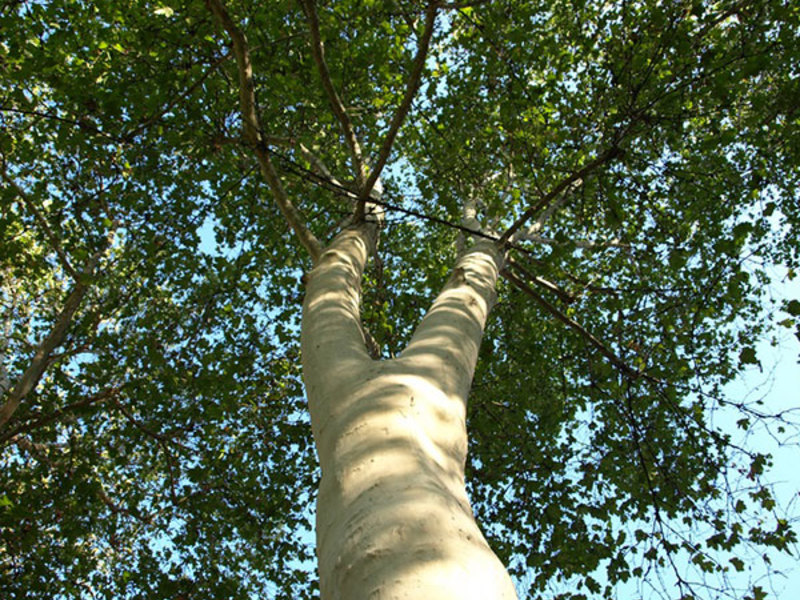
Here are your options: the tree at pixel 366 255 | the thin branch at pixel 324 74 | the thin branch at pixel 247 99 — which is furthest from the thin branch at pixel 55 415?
the thin branch at pixel 324 74

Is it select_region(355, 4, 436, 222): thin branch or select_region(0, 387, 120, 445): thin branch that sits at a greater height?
select_region(0, 387, 120, 445): thin branch

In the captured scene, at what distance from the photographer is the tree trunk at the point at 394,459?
113cm

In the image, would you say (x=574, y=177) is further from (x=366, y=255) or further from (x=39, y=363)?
(x=39, y=363)

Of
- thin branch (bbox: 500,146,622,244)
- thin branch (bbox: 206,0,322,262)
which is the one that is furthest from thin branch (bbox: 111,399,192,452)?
thin branch (bbox: 500,146,622,244)

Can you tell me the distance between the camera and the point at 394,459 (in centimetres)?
145

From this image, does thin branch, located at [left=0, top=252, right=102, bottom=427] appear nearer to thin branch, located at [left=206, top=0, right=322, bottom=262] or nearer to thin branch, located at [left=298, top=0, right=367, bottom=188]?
thin branch, located at [left=206, top=0, right=322, bottom=262]

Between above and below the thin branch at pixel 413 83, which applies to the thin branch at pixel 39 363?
above

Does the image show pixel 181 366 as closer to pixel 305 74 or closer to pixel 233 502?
pixel 233 502

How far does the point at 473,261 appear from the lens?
3703mm

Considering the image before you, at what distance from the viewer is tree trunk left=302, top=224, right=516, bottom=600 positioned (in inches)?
44.4

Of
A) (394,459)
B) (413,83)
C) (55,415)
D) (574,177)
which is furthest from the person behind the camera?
(55,415)

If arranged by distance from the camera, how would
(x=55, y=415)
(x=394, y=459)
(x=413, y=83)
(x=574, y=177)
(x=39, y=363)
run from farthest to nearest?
(x=39, y=363) → (x=55, y=415) → (x=574, y=177) → (x=413, y=83) → (x=394, y=459)

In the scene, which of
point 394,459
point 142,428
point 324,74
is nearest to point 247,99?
point 324,74

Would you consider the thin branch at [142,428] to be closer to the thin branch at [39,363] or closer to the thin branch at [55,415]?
the thin branch at [55,415]
